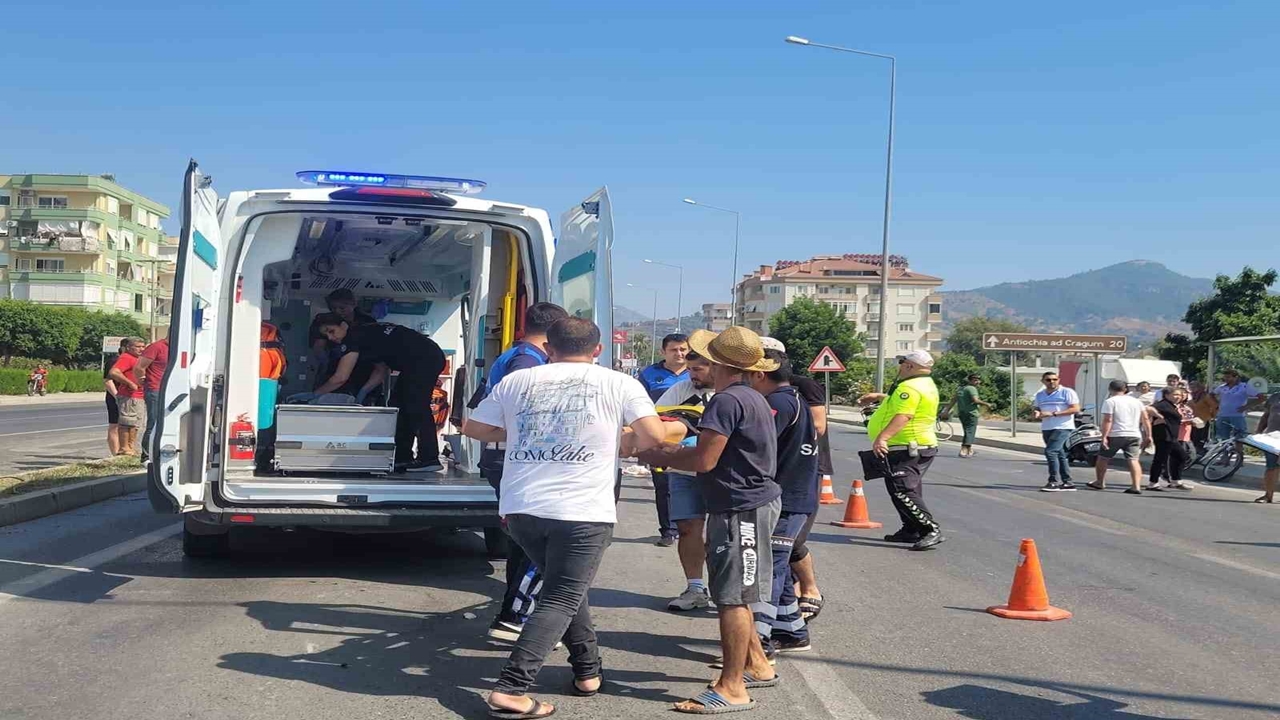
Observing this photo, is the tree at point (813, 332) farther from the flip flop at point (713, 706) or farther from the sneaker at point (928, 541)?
the flip flop at point (713, 706)

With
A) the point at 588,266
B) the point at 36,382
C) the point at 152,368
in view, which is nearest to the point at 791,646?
the point at 588,266

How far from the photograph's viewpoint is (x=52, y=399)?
48.7m

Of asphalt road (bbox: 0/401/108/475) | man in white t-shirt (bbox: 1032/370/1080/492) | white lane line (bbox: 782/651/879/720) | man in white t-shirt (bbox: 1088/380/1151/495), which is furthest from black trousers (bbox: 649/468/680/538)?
man in white t-shirt (bbox: 1088/380/1151/495)

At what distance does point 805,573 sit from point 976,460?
1704cm

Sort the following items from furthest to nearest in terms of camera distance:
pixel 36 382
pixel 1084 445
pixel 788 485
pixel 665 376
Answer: pixel 36 382 → pixel 1084 445 → pixel 665 376 → pixel 788 485

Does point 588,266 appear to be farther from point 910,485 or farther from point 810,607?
point 910,485

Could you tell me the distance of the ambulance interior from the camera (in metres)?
7.96

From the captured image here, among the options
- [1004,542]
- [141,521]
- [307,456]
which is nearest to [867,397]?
[1004,542]

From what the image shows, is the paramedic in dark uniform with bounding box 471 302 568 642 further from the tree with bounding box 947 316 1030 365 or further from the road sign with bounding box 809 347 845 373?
the tree with bounding box 947 316 1030 365

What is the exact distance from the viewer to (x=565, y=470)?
15.9 feet

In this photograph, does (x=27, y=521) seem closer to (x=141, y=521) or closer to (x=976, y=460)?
(x=141, y=521)

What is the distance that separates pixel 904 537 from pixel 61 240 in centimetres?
8818

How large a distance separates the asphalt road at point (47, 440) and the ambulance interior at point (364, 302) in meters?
4.13

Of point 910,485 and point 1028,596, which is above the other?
point 910,485
